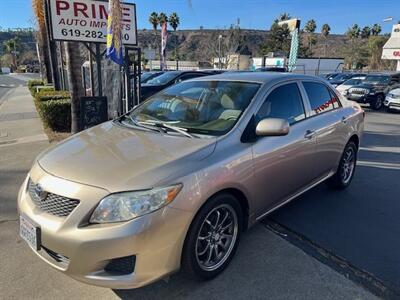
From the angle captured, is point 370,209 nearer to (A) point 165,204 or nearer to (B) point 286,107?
(B) point 286,107

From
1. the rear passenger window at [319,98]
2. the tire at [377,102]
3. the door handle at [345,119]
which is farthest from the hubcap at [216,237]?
the tire at [377,102]

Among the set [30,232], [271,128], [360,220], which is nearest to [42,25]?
[30,232]

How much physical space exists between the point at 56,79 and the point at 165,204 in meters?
15.1

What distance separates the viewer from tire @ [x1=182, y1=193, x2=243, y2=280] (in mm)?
2646

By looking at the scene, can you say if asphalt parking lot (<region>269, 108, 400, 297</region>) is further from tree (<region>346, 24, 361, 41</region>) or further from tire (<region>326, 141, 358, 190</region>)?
tree (<region>346, 24, 361, 41</region>)

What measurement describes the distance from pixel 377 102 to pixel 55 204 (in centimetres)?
1641

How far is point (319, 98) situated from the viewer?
445 cm

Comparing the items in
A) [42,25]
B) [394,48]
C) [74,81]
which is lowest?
[74,81]

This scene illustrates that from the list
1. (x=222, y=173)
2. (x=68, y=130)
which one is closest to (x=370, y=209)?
(x=222, y=173)

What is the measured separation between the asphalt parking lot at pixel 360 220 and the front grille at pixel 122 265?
2.07m

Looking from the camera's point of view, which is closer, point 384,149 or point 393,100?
point 384,149

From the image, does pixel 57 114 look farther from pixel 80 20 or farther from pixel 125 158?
pixel 125 158

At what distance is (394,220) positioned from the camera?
13.6ft

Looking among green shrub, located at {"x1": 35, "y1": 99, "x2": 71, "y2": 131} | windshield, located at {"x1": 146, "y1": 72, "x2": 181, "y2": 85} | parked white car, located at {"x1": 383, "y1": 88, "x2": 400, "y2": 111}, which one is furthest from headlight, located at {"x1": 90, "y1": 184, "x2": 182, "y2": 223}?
parked white car, located at {"x1": 383, "y1": 88, "x2": 400, "y2": 111}
